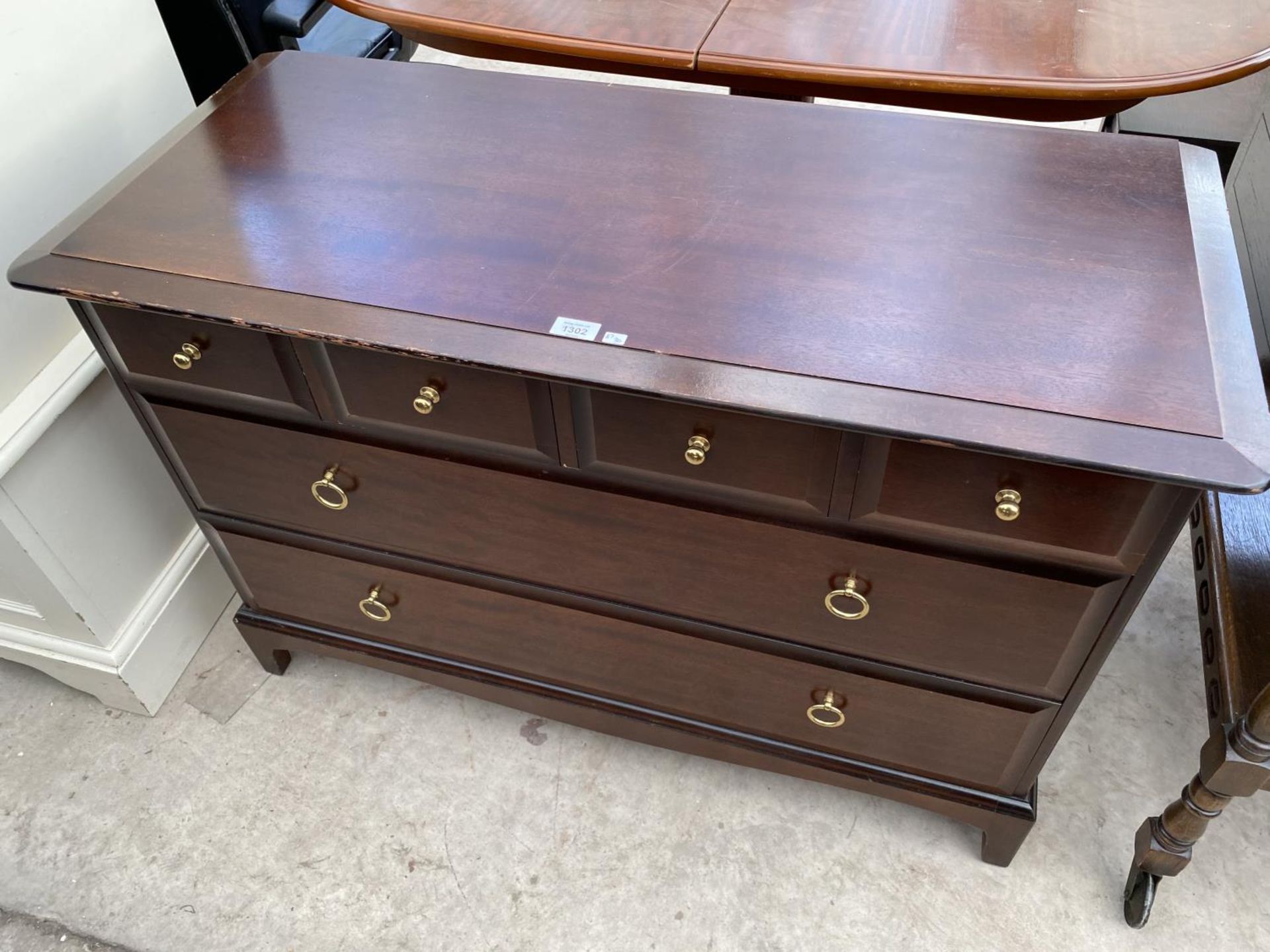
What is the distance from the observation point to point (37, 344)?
1.30 m

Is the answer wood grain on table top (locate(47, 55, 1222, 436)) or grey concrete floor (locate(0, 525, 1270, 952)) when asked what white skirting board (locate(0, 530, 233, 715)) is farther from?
wood grain on table top (locate(47, 55, 1222, 436))

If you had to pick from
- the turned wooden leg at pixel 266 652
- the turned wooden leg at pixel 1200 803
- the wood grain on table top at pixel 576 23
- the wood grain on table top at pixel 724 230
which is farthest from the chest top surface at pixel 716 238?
the turned wooden leg at pixel 266 652

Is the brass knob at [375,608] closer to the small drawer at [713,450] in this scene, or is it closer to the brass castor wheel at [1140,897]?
the small drawer at [713,450]

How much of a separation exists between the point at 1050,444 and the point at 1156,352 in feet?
0.56

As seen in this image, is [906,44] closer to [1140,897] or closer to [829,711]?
[829,711]

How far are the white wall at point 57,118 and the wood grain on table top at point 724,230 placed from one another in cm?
22

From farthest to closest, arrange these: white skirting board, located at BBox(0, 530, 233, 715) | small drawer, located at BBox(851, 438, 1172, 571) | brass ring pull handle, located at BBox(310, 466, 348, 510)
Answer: white skirting board, located at BBox(0, 530, 233, 715)
brass ring pull handle, located at BBox(310, 466, 348, 510)
small drawer, located at BBox(851, 438, 1172, 571)

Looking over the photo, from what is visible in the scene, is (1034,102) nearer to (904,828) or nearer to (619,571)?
(619,571)

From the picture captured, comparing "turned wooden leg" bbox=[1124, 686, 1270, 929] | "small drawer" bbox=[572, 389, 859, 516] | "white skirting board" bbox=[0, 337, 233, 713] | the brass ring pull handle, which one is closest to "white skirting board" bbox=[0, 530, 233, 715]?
"white skirting board" bbox=[0, 337, 233, 713]

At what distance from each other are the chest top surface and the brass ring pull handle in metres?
0.26

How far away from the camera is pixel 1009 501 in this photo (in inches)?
33.9

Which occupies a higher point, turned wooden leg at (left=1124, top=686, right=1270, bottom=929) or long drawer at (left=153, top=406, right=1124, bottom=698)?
long drawer at (left=153, top=406, right=1124, bottom=698)

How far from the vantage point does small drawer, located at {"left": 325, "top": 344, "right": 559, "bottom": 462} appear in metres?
0.97

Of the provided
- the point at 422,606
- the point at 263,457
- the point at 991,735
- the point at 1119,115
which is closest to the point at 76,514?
the point at 263,457
